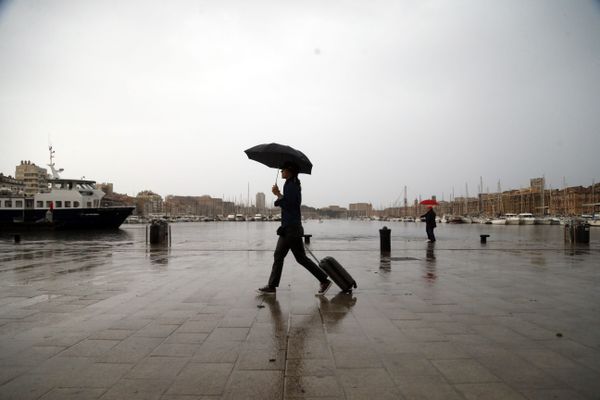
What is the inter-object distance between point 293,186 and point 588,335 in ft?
14.2

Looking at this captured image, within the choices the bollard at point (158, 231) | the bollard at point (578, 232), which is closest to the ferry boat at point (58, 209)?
the bollard at point (158, 231)

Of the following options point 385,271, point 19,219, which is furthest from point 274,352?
point 19,219

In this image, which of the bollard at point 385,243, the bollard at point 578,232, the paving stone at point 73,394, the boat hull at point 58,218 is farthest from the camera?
the boat hull at point 58,218

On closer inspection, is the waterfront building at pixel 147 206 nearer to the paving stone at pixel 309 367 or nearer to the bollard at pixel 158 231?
the bollard at pixel 158 231

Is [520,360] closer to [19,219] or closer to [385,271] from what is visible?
[385,271]

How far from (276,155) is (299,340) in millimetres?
3906

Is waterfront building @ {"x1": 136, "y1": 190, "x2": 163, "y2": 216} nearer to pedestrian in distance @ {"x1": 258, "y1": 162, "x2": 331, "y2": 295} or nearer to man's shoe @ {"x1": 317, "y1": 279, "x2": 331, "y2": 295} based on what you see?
pedestrian in distance @ {"x1": 258, "y1": 162, "x2": 331, "y2": 295}

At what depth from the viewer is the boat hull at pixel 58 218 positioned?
41156 mm

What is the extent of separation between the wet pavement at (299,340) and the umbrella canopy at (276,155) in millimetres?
2349

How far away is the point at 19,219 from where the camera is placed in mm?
43312

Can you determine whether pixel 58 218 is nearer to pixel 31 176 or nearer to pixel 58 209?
pixel 58 209

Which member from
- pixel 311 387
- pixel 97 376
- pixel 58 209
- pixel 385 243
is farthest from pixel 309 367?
pixel 58 209

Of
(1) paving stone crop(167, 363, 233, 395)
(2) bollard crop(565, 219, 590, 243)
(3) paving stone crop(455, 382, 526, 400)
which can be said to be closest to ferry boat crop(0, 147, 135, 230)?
(2) bollard crop(565, 219, 590, 243)

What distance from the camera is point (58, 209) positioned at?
43.5 meters
